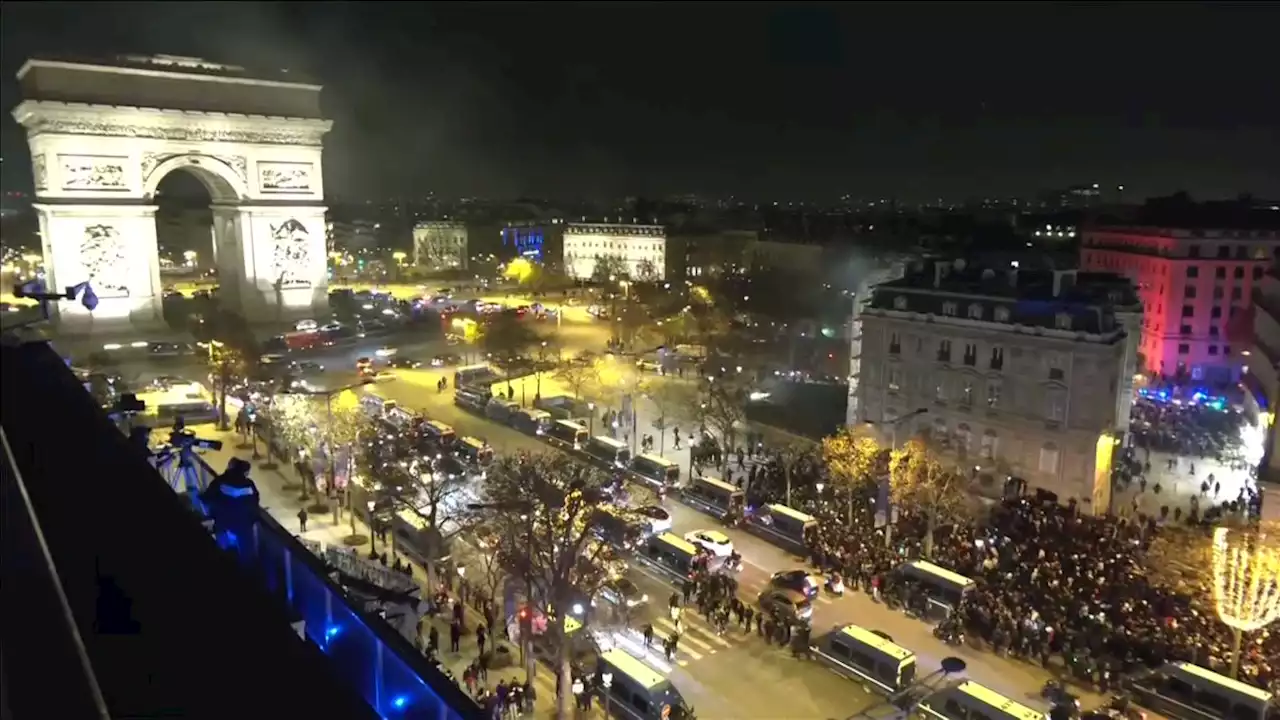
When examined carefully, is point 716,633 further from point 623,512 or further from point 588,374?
point 588,374

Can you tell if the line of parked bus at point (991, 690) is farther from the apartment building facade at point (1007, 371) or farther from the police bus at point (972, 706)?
the apartment building facade at point (1007, 371)

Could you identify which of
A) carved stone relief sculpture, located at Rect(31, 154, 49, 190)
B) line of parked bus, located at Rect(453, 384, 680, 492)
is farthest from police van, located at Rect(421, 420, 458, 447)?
carved stone relief sculpture, located at Rect(31, 154, 49, 190)

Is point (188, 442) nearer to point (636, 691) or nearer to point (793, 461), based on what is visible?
point (636, 691)

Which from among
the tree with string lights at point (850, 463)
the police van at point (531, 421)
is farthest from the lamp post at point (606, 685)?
the police van at point (531, 421)

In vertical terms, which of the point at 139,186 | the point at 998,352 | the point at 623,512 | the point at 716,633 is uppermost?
the point at 139,186

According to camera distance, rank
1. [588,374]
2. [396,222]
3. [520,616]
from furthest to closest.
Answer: [396,222] < [588,374] < [520,616]

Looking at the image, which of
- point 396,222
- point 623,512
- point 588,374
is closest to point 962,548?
point 623,512
